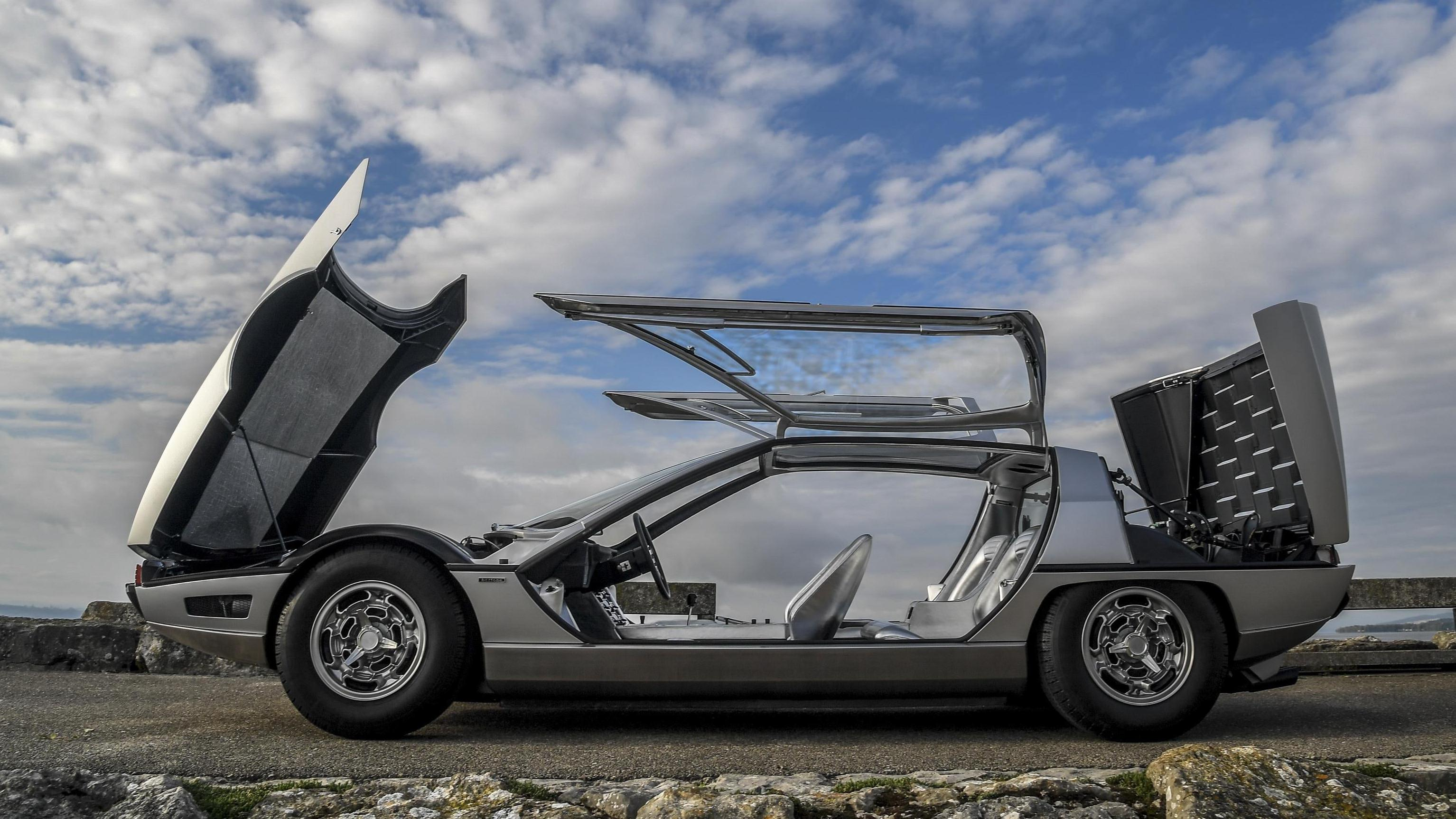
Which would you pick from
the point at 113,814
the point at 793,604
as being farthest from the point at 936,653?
the point at 113,814

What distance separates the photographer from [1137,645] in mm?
4539

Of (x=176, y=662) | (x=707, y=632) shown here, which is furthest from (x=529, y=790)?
(x=176, y=662)

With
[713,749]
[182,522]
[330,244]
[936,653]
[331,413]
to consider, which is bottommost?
[713,749]

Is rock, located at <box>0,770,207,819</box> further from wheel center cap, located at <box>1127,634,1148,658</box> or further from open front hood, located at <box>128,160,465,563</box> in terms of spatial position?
wheel center cap, located at <box>1127,634,1148,658</box>

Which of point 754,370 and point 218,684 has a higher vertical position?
point 754,370

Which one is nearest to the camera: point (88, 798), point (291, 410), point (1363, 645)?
point (88, 798)

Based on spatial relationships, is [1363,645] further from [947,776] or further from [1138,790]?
[947,776]

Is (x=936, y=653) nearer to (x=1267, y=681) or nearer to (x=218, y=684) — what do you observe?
(x=1267, y=681)

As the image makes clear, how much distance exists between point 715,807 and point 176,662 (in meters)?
5.86

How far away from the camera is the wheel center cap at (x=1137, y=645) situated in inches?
178

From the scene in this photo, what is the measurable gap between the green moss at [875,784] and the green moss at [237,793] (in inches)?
63.7

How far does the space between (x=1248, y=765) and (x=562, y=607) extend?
2778mm

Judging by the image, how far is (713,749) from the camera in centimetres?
405

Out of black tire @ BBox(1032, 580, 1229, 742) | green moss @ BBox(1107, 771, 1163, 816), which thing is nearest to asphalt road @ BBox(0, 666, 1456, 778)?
black tire @ BBox(1032, 580, 1229, 742)
